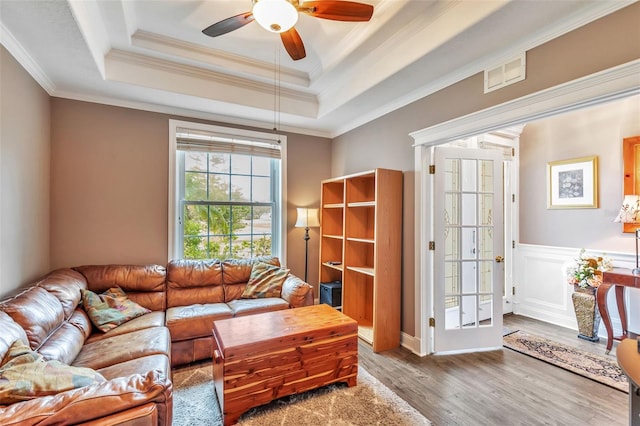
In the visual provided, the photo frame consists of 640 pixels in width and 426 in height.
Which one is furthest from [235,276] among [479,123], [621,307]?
[621,307]

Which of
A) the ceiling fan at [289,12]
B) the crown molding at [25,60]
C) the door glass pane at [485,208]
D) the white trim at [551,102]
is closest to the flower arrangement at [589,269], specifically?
the door glass pane at [485,208]

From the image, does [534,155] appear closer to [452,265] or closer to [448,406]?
[452,265]

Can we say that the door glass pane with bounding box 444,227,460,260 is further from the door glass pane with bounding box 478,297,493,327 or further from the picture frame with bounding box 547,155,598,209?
the picture frame with bounding box 547,155,598,209

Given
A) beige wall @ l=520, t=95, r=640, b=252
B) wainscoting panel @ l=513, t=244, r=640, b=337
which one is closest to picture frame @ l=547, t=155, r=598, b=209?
beige wall @ l=520, t=95, r=640, b=252

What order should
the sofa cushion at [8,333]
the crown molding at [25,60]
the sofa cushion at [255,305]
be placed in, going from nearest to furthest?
1. the sofa cushion at [8,333]
2. the crown molding at [25,60]
3. the sofa cushion at [255,305]

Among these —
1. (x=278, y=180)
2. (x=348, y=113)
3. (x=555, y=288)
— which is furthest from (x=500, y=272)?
(x=278, y=180)

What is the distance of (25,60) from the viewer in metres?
2.29

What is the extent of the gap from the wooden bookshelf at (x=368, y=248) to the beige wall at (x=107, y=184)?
7.01ft

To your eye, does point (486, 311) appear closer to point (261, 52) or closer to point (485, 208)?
point (485, 208)

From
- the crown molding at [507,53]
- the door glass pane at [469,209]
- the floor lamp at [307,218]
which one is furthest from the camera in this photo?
the floor lamp at [307,218]

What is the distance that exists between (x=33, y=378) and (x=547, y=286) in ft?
16.5

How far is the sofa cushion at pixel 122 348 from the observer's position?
1.90 m

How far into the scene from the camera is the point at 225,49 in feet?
9.25

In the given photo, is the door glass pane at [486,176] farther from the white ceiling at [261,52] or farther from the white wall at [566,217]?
the white wall at [566,217]
